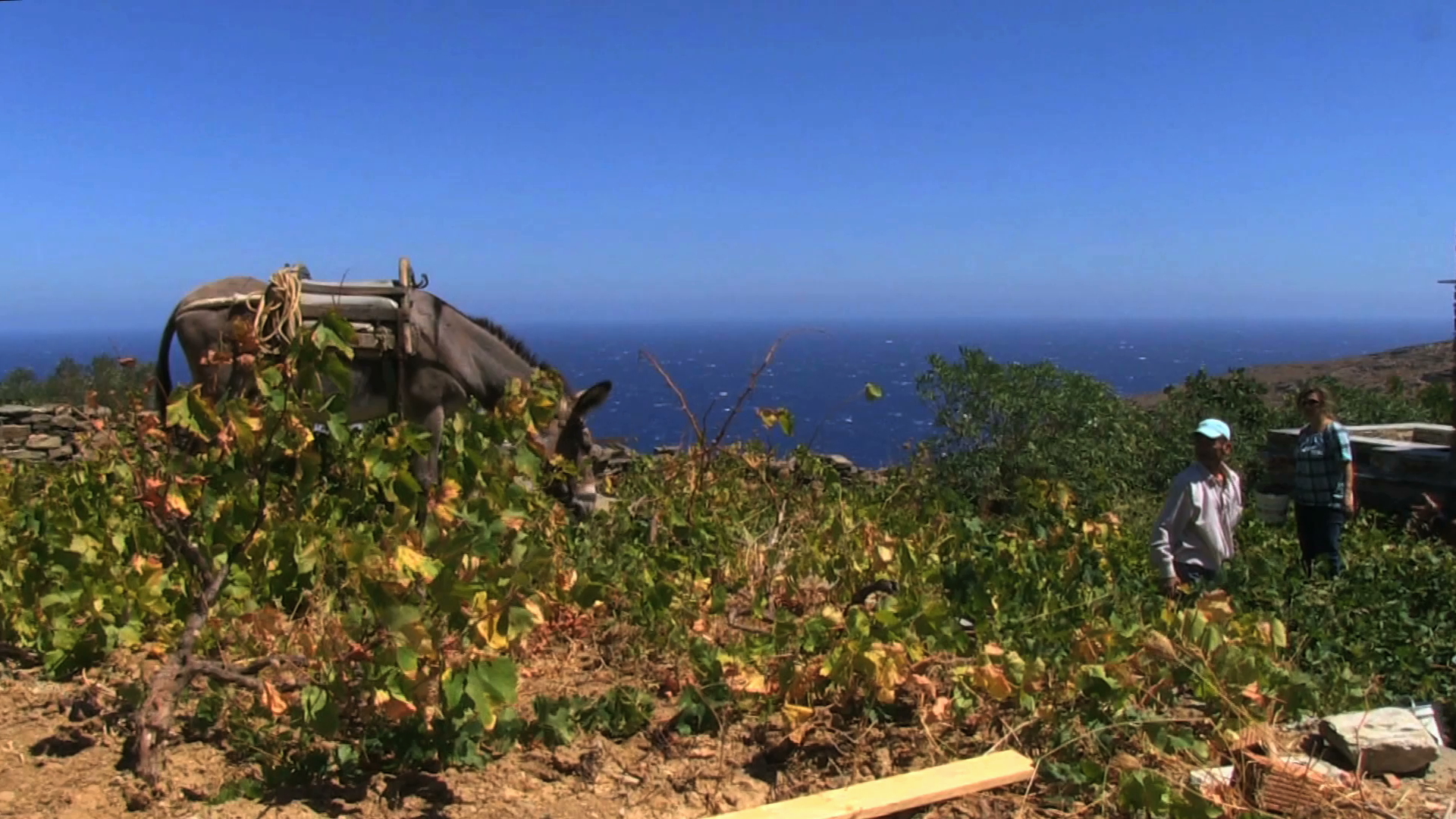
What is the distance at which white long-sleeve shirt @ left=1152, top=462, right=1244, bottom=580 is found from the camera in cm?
516

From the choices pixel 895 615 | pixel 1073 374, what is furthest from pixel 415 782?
pixel 1073 374

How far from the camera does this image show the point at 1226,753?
3305 millimetres

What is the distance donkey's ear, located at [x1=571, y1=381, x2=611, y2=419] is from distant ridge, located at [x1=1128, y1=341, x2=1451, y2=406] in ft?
28.8

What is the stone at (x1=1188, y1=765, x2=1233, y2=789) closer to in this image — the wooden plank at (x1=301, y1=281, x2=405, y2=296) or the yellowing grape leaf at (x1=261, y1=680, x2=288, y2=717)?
the yellowing grape leaf at (x1=261, y1=680, x2=288, y2=717)

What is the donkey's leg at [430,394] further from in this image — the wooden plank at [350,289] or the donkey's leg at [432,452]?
the wooden plank at [350,289]

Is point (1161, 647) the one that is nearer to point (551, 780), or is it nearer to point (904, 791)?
point (904, 791)

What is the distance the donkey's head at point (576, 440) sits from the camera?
6.65 m

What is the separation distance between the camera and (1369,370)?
55.2 feet

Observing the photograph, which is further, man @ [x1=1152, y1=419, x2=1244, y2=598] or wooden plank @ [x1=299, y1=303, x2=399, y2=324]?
wooden plank @ [x1=299, y1=303, x2=399, y2=324]

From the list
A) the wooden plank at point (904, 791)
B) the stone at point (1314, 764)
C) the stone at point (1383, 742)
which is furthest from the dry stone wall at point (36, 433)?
the stone at point (1383, 742)

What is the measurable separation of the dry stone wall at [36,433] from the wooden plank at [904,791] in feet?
33.4

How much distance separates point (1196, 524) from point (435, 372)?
4439 mm

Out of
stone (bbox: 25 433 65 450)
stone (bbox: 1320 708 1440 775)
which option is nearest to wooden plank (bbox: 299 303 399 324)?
stone (bbox: 1320 708 1440 775)

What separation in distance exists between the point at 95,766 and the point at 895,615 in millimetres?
2546
